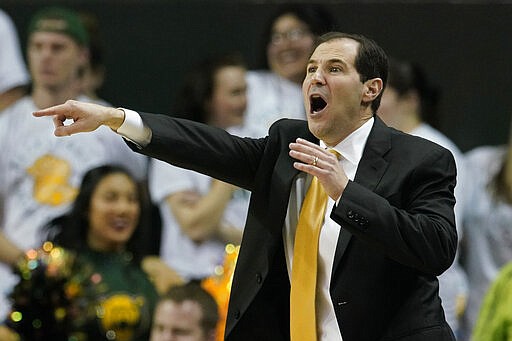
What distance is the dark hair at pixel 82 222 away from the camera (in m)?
6.28

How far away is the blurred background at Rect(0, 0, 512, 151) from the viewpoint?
760cm

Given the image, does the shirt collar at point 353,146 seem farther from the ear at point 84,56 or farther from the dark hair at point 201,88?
the ear at point 84,56

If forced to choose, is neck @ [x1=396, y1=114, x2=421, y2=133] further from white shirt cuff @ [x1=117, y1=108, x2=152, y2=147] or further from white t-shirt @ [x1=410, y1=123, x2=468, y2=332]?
white shirt cuff @ [x1=117, y1=108, x2=152, y2=147]

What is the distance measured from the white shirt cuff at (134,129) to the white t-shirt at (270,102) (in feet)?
10.7

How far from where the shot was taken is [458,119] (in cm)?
761

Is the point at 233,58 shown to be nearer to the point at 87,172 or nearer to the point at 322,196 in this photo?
the point at 87,172

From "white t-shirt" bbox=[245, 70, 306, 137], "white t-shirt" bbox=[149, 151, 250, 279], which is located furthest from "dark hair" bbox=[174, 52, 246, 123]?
"white t-shirt" bbox=[149, 151, 250, 279]

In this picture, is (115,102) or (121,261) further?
(115,102)

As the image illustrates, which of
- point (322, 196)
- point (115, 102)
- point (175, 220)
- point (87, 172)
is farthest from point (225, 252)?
point (322, 196)

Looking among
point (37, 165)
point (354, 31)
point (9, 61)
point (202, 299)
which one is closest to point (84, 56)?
point (9, 61)

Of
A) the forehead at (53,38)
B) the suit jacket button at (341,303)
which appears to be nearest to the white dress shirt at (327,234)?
the suit jacket button at (341,303)

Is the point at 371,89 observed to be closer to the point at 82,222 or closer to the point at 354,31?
the point at 82,222

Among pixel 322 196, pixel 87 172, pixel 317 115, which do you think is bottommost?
pixel 87 172

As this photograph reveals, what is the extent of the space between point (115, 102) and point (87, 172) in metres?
1.18
